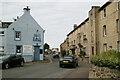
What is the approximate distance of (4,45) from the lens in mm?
24562

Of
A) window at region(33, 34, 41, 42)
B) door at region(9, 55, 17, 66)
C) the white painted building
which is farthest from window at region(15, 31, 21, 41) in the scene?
door at region(9, 55, 17, 66)

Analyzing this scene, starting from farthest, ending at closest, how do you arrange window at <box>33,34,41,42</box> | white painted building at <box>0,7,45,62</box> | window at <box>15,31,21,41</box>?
window at <box>33,34,41,42</box>
window at <box>15,31,21,41</box>
white painted building at <box>0,7,45,62</box>

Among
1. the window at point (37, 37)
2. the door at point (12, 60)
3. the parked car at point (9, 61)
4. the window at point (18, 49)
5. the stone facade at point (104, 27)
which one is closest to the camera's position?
the parked car at point (9, 61)

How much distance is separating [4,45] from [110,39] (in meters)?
16.3

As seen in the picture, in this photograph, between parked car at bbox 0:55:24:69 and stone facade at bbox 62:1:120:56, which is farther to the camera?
stone facade at bbox 62:1:120:56

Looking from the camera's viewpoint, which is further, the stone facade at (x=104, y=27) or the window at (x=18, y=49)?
the window at (x=18, y=49)

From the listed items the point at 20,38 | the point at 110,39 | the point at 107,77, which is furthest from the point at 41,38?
the point at 107,77

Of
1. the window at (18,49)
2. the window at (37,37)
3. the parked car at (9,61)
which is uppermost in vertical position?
the window at (37,37)

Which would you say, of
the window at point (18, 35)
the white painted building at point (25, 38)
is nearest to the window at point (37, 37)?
the white painted building at point (25, 38)

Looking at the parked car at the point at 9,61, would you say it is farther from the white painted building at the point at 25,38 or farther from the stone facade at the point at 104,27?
the stone facade at the point at 104,27

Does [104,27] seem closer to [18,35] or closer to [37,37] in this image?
[37,37]

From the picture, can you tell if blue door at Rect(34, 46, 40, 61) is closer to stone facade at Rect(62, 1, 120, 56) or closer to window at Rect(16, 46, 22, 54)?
window at Rect(16, 46, 22, 54)

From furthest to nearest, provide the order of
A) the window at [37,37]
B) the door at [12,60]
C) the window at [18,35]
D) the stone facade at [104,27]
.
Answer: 1. the window at [37,37]
2. the window at [18,35]
3. the stone facade at [104,27]
4. the door at [12,60]

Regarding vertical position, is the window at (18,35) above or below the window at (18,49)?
above
